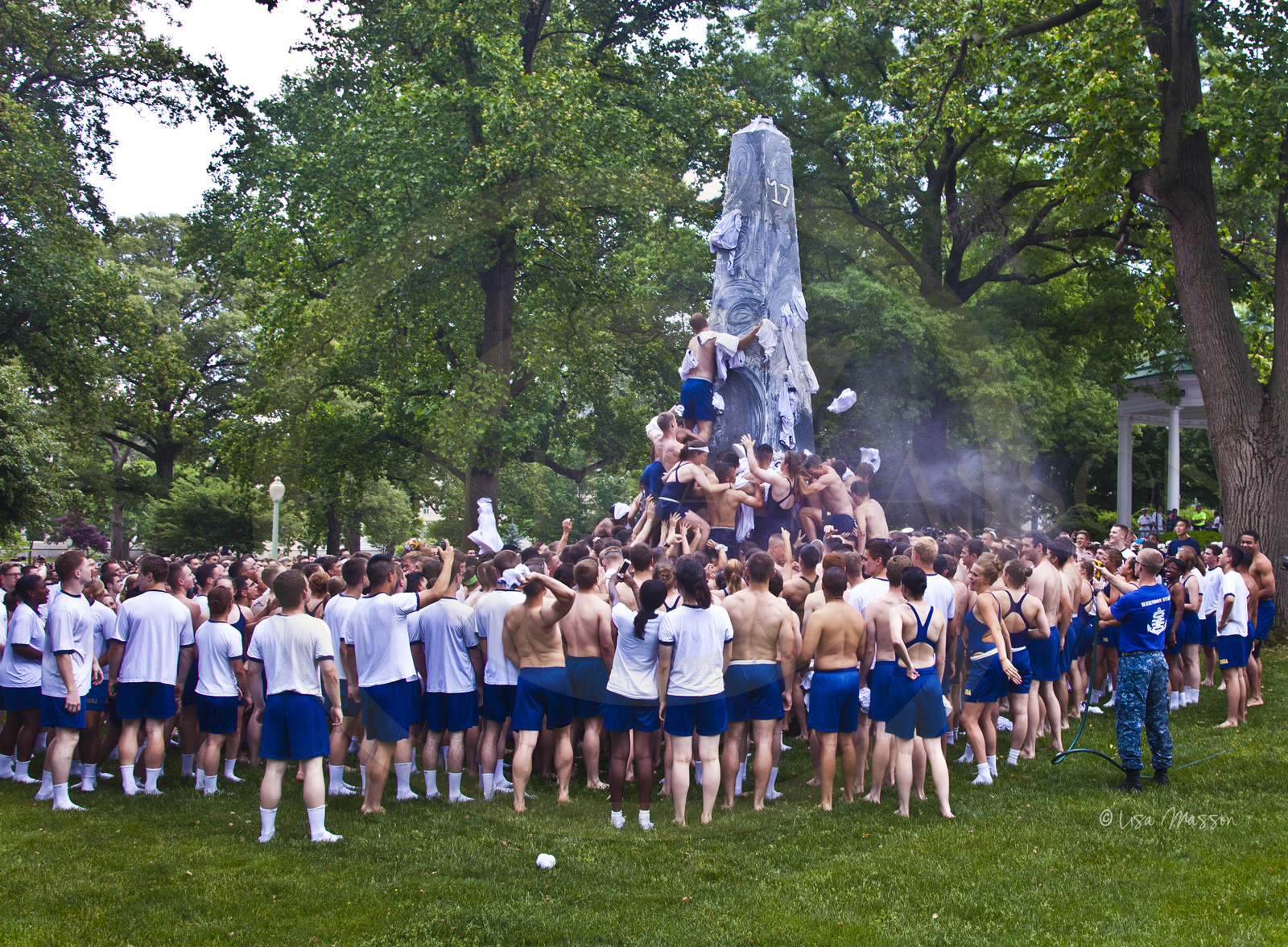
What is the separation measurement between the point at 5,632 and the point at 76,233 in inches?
597

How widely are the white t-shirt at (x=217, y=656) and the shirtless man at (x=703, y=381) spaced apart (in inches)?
316

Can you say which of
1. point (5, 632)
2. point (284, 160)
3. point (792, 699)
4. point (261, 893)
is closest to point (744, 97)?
point (284, 160)

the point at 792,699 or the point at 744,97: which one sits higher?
the point at 744,97

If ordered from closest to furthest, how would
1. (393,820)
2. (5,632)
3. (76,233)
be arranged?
(393,820) < (5,632) < (76,233)

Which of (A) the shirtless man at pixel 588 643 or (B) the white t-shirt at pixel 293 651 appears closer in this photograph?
(B) the white t-shirt at pixel 293 651

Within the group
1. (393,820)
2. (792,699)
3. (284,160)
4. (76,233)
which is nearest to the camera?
(393,820)

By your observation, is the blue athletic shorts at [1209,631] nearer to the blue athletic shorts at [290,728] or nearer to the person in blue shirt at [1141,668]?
the person in blue shirt at [1141,668]

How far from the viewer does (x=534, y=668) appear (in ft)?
24.4

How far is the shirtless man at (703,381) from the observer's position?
14547 millimetres

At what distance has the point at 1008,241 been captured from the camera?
25609mm

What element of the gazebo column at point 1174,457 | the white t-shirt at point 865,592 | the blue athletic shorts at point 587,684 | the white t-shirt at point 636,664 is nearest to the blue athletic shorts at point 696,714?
the white t-shirt at point 636,664

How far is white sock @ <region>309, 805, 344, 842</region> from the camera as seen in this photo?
655cm

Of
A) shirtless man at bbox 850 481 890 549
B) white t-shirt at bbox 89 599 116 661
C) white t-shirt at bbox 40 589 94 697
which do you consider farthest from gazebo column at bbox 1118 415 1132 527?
white t-shirt at bbox 40 589 94 697

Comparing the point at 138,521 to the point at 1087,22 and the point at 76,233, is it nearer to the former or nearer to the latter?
the point at 76,233
